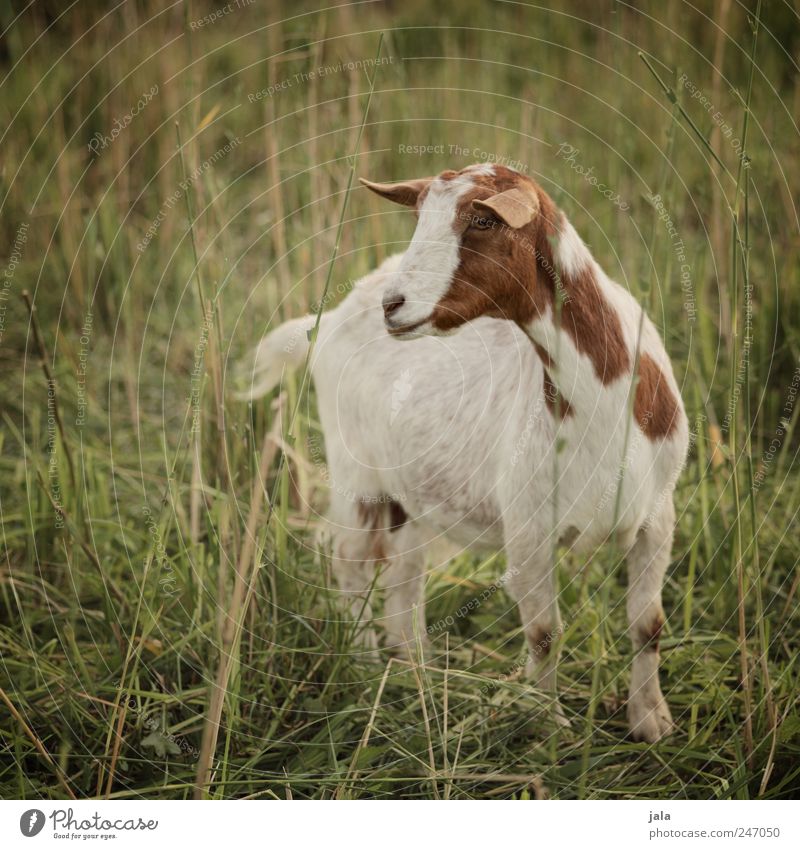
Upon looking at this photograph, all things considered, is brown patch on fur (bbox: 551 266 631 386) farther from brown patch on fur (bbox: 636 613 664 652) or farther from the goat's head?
brown patch on fur (bbox: 636 613 664 652)

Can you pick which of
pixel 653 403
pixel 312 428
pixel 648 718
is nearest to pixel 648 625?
pixel 648 718

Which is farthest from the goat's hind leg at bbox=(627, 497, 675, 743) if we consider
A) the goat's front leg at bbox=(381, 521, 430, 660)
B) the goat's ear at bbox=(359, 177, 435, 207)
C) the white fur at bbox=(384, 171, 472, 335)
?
the goat's ear at bbox=(359, 177, 435, 207)

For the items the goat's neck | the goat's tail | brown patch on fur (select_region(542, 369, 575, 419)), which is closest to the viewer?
the goat's neck

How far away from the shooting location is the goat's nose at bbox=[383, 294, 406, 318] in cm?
232

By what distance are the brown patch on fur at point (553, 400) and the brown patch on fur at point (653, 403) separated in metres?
0.19

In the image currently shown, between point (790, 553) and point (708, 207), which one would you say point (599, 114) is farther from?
point (790, 553)

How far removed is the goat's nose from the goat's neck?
373 millimetres

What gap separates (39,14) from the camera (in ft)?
15.5

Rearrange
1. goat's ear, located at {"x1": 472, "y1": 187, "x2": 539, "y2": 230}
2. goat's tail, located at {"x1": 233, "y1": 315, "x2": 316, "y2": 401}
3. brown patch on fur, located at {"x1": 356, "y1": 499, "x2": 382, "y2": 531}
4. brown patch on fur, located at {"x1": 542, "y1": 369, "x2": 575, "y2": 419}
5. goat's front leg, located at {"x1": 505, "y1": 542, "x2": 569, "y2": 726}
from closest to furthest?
goat's ear, located at {"x1": 472, "y1": 187, "x2": 539, "y2": 230}
brown patch on fur, located at {"x1": 542, "y1": 369, "x2": 575, "y2": 419}
goat's front leg, located at {"x1": 505, "y1": 542, "x2": 569, "y2": 726}
goat's tail, located at {"x1": 233, "y1": 315, "x2": 316, "y2": 401}
brown patch on fur, located at {"x1": 356, "y1": 499, "x2": 382, "y2": 531}

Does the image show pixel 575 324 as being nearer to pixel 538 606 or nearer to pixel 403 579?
pixel 538 606

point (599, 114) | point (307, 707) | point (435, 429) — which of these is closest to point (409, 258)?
point (435, 429)

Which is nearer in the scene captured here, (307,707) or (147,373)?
(307,707)

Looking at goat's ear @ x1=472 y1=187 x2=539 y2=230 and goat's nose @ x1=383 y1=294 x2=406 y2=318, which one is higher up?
goat's ear @ x1=472 y1=187 x2=539 y2=230
